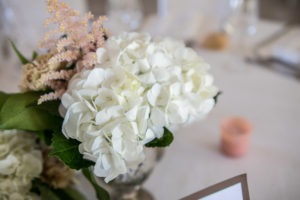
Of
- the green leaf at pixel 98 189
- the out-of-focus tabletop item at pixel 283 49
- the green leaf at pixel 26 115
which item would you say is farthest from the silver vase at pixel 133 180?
the out-of-focus tabletop item at pixel 283 49

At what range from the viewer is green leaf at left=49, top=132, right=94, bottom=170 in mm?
438

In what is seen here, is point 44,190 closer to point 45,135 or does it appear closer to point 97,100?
point 45,135

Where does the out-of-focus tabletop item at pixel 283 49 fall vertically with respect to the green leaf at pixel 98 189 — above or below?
below

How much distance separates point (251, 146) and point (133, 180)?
394 mm

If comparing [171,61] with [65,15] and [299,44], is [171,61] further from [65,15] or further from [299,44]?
[299,44]

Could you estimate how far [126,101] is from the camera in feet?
1.43

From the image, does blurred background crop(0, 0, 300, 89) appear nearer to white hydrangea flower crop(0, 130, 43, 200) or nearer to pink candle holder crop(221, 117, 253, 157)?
pink candle holder crop(221, 117, 253, 157)

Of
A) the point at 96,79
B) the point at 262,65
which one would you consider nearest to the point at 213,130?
the point at 262,65

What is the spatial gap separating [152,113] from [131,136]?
5 centimetres

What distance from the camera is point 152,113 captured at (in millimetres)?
445

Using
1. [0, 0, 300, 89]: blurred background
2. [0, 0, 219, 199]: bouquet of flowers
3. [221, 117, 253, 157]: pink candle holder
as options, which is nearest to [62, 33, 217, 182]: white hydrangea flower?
[0, 0, 219, 199]: bouquet of flowers

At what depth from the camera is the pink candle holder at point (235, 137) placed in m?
0.77

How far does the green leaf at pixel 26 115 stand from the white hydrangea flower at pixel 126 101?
7 centimetres

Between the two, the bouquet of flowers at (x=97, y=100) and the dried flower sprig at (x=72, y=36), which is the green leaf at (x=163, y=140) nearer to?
the bouquet of flowers at (x=97, y=100)
